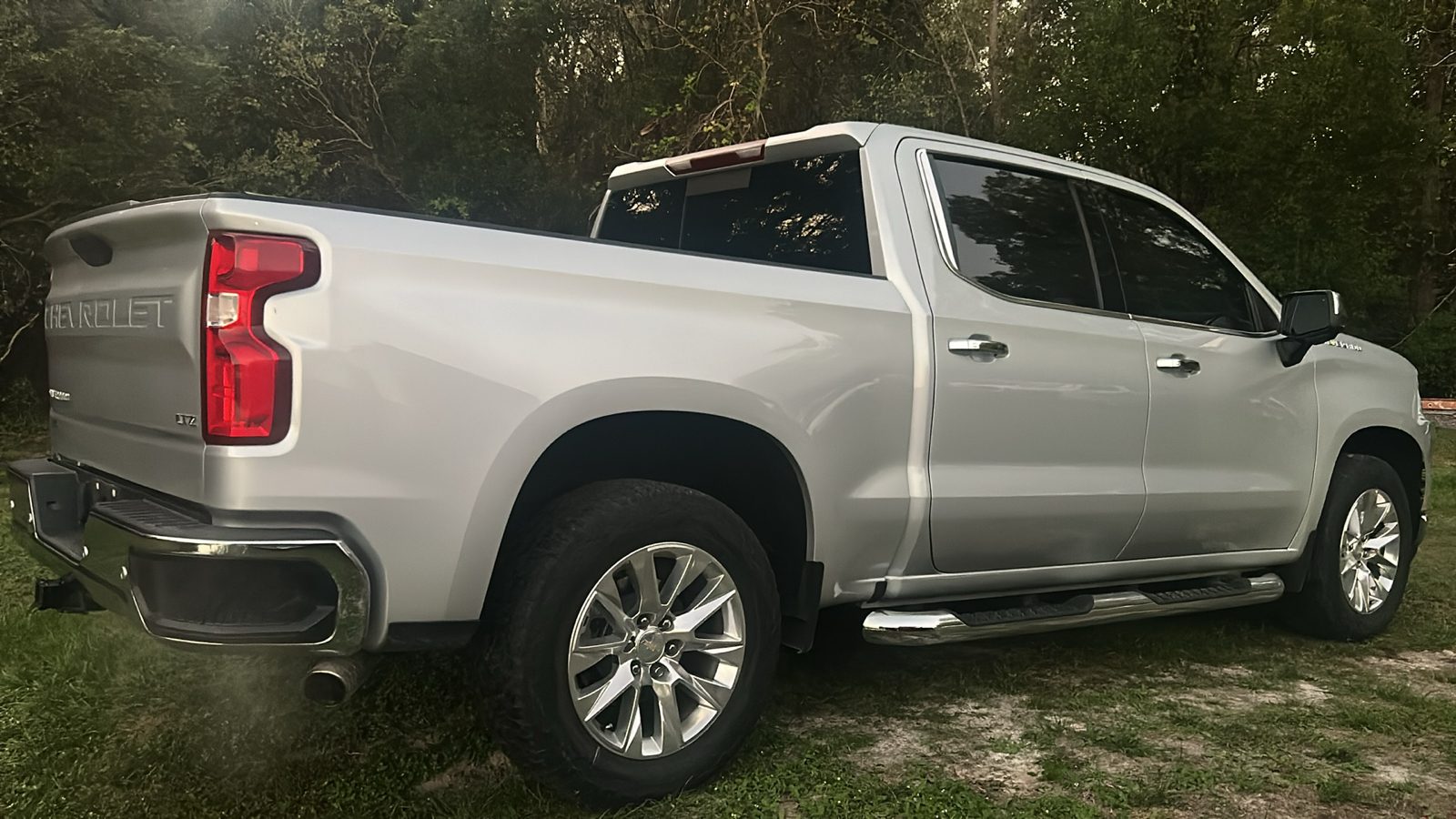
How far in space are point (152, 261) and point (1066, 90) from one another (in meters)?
16.9

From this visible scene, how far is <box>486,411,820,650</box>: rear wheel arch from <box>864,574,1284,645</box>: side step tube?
0.28 m

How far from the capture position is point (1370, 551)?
550 centimetres

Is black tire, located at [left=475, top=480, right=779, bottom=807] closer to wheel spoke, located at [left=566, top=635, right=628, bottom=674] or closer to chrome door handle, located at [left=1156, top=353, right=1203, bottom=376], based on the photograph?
wheel spoke, located at [left=566, top=635, right=628, bottom=674]

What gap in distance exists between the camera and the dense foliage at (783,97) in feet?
53.5

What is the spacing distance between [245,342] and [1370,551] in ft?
16.3

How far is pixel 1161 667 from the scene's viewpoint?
4.88m

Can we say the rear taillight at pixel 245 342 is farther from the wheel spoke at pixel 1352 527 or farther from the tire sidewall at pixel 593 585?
the wheel spoke at pixel 1352 527

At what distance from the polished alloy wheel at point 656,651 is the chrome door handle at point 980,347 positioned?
3.61ft

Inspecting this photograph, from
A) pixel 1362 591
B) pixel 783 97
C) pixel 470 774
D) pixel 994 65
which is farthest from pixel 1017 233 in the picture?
pixel 994 65

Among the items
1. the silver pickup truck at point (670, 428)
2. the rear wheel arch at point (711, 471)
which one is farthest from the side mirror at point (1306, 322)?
the rear wheel arch at point (711, 471)

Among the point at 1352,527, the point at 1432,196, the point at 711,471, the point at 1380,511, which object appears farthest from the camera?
the point at 1432,196

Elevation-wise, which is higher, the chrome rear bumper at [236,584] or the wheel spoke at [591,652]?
the chrome rear bumper at [236,584]

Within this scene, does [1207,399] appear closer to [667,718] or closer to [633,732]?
[667,718]

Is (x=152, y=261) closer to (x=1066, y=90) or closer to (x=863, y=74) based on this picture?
(x=863, y=74)
